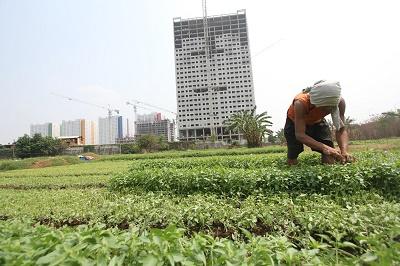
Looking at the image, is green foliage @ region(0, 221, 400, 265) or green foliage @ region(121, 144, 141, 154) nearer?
green foliage @ region(0, 221, 400, 265)

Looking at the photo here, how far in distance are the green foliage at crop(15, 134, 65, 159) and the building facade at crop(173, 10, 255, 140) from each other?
37465 mm

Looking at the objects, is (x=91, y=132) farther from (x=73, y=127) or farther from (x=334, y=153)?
(x=334, y=153)

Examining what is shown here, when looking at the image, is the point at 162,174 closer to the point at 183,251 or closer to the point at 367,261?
the point at 183,251

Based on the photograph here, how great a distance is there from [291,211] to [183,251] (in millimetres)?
1936

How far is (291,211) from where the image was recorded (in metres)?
3.05

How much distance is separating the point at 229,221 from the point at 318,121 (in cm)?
297

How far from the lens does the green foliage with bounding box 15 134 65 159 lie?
Answer: 53.2 m

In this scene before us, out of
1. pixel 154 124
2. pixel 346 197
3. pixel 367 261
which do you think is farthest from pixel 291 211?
pixel 154 124

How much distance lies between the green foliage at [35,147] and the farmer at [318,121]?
56463 mm

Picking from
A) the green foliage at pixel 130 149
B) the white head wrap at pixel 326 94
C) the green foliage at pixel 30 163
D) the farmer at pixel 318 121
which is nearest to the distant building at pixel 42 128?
the green foliage at pixel 130 149

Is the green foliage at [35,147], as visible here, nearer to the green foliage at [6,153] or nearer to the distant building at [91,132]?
the green foliage at [6,153]

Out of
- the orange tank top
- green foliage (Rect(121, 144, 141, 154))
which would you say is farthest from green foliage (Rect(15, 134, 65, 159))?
the orange tank top

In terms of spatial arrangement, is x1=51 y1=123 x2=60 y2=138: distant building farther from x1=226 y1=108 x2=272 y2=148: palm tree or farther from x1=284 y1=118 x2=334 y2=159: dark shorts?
x1=284 y1=118 x2=334 y2=159: dark shorts

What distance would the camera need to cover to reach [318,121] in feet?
17.4
